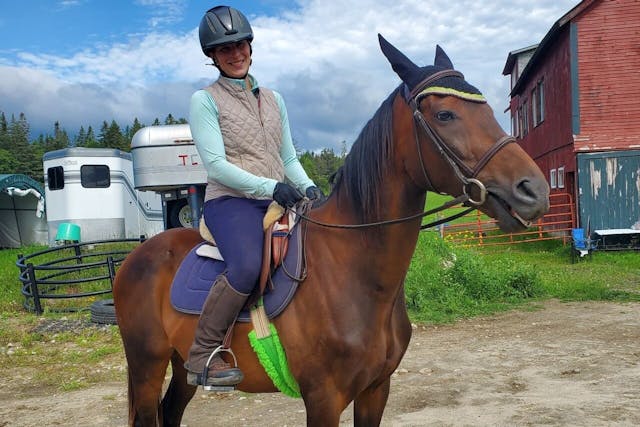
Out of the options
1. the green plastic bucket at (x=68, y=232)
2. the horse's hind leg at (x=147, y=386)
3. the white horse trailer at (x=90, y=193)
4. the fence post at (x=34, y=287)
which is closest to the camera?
the horse's hind leg at (x=147, y=386)

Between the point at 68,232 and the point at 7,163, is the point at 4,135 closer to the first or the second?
the point at 7,163

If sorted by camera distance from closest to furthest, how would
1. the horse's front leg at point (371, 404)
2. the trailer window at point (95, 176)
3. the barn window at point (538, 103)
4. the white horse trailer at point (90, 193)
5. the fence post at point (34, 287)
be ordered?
the horse's front leg at point (371, 404) < the fence post at point (34, 287) < the white horse trailer at point (90, 193) < the trailer window at point (95, 176) < the barn window at point (538, 103)

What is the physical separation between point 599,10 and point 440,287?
37.5 feet

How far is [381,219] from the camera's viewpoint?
2523 mm

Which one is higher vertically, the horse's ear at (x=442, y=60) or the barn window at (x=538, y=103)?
the barn window at (x=538, y=103)

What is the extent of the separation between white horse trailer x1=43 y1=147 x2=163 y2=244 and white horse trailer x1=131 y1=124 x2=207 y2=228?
302 inches

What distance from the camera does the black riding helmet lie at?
2.91m

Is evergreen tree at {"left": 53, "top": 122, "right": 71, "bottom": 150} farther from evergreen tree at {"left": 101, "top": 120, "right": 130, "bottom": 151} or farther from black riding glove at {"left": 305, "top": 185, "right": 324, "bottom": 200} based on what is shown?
black riding glove at {"left": 305, "top": 185, "right": 324, "bottom": 200}

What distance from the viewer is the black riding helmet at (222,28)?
9.54 ft

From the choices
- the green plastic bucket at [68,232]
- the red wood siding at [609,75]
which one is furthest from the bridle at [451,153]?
the green plastic bucket at [68,232]

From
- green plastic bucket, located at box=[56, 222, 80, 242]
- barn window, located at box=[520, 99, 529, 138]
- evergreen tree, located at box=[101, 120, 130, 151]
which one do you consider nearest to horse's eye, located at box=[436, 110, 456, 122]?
green plastic bucket, located at box=[56, 222, 80, 242]

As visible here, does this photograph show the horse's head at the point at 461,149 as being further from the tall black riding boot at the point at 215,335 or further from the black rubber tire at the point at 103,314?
the black rubber tire at the point at 103,314

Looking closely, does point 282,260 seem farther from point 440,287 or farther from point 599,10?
point 599,10

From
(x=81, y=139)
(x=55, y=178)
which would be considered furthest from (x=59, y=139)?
(x=55, y=178)
